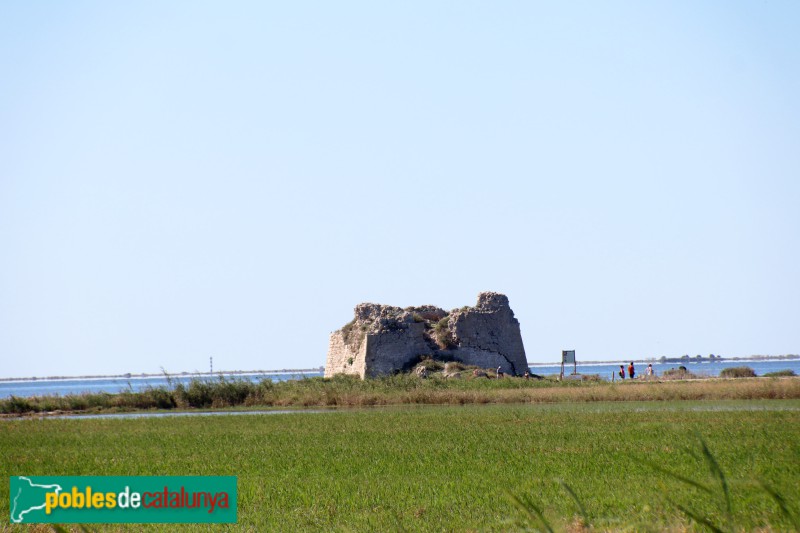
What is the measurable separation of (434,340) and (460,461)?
34474 millimetres

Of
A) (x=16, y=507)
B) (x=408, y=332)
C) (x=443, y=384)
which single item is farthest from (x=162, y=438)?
(x=408, y=332)

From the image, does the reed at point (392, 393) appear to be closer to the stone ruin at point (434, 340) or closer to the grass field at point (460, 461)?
the stone ruin at point (434, 340)

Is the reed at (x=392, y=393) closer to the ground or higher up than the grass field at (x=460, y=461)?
higher up

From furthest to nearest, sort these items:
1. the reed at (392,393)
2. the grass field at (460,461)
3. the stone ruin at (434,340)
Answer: the stone ruin at (434,340) → the reed at (392,393) → the grass field at (460,461)

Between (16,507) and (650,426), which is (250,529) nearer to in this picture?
(16,507)

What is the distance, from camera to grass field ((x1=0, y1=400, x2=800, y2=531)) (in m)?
9.79

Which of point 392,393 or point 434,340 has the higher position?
point 434,340

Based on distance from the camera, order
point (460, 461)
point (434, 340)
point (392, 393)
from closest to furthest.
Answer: point (460, 461), point (392, 393), point (434, 340)

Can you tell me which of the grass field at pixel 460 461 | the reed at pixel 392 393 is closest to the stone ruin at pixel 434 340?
the reed at pixel 392 393

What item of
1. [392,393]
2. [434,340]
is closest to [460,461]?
[392,393]

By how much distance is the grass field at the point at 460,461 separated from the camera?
979cm

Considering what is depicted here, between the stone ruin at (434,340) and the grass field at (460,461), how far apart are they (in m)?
19.4

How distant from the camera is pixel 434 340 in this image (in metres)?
49.4

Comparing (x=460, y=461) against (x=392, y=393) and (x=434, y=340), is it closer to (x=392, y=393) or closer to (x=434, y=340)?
(x=392, y=393)
